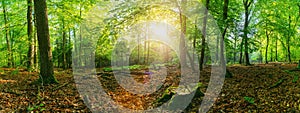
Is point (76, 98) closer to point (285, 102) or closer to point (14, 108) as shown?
point (14, 108)

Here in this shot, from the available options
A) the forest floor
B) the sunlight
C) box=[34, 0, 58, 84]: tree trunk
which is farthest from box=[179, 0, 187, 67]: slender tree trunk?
box=[34, 0, 58, 84]: tree trunk

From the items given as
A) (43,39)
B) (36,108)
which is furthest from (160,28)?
(36,108)

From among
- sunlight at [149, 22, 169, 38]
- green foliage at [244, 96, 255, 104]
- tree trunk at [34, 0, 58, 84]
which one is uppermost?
sunlight at [149, 22, 169, 38]

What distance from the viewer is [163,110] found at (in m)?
7.86

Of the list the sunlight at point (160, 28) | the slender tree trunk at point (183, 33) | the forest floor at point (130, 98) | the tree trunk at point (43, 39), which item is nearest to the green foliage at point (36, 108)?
the forest floor at point (130, 98)

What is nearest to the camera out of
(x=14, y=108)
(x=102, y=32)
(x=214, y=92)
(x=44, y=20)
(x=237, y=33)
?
(x=14, y=108)

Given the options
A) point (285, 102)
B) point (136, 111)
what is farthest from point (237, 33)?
point (136, 111)

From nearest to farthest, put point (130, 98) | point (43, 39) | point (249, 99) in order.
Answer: point (249, 99) < point (43, 39) < point (130, 98)

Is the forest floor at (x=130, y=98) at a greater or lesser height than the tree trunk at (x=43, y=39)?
lesser

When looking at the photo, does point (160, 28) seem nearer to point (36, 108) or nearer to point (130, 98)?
point (130, 98)

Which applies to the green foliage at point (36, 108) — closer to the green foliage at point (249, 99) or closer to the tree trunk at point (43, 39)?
the tree trunk at point (43, 39)

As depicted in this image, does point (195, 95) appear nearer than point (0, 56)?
Yes

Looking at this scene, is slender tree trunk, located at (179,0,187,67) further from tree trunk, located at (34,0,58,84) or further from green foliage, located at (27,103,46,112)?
green foliage, located at (27,103,46,112)

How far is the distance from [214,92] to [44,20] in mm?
7576
